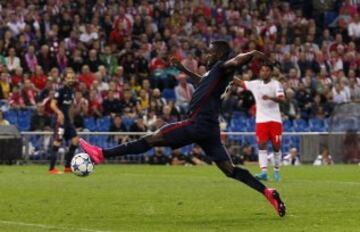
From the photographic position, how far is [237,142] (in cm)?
3291

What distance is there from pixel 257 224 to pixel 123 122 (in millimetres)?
19446

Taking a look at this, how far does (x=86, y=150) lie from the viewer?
14.2m

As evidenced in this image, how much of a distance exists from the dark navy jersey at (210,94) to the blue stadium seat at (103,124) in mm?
18255

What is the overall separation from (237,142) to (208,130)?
19135 mm

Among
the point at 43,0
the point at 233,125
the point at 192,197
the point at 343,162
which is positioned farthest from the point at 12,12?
the point at 192,197

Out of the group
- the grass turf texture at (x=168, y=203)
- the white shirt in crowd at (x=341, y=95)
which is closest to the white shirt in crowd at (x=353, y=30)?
the white shirt in crowd at (x=341, y=95)

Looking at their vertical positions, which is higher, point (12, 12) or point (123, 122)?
point (12, 12)

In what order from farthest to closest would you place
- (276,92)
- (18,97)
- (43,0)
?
(43,0)
(18,97)
(276,92)

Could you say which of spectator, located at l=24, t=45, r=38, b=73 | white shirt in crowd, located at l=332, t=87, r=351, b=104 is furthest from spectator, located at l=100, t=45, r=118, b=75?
white shirt in crowd, located at l=332, t=87, r=351, b=104

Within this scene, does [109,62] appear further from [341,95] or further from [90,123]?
[341,95]

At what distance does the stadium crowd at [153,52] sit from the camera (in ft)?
106

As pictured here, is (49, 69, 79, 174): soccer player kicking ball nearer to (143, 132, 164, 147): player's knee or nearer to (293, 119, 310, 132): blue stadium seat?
(293, 119, 310, 132): blue stadium seat

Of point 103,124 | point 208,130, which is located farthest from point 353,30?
point 208,130

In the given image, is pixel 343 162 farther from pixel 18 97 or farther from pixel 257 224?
pixel 257 224
